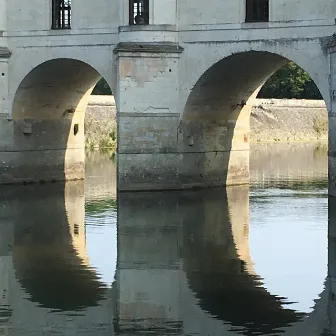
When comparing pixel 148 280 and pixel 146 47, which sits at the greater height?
pixel 146 47

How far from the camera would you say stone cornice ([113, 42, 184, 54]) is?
28.1m

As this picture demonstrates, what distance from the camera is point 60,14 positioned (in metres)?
31.2

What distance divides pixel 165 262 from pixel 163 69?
11.1 m

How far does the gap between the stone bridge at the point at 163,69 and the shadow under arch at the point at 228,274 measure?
305 centimetres

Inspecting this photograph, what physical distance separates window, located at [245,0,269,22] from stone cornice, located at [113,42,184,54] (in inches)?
90.8

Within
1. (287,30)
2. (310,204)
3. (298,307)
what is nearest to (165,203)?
(310,204)

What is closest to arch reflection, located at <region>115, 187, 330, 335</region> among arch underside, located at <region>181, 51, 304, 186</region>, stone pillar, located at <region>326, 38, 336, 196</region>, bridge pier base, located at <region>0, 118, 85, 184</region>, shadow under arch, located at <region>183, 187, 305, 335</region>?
shadow under arch, located at <region>183, 187, 305, 335</region>

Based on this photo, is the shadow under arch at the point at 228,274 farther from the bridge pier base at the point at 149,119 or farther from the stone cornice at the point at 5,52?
the stone cornice at the point at 5,52

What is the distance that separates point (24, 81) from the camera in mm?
31609

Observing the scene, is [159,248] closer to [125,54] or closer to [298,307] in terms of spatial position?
[298,307]

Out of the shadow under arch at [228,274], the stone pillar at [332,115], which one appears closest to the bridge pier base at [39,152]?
the shadow under arch at [228,274]

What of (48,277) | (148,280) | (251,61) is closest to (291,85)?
(251,61)

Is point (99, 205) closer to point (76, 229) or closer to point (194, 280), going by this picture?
point (76, 229)

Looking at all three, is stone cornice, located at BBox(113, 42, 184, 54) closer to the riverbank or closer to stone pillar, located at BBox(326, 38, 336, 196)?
stone pillar, located at BBox(326, 38, 336, 196)
